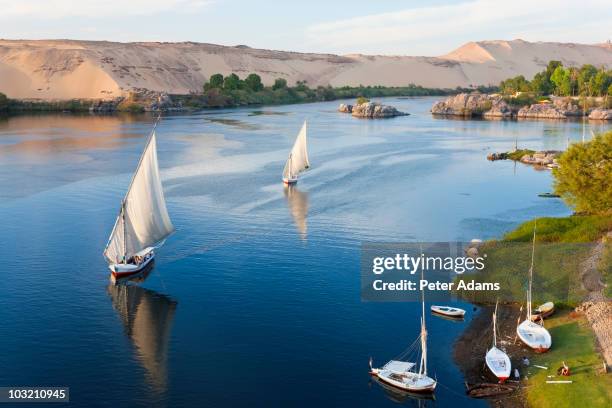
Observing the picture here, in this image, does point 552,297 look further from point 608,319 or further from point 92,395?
point 92,395

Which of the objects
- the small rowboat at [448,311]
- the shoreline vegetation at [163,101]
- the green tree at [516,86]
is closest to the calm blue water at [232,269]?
the small rowboat at [448,311]

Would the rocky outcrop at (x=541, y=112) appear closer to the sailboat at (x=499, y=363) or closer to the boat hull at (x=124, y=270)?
the boat hull at (x=124, y=270)

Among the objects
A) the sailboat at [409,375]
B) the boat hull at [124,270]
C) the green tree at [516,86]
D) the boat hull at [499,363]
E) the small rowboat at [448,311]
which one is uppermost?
the green tree at [516,86]

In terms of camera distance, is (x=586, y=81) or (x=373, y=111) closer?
(x=373, y=111)

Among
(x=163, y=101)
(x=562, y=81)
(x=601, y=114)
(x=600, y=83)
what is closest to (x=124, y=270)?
(x=601, y=114)

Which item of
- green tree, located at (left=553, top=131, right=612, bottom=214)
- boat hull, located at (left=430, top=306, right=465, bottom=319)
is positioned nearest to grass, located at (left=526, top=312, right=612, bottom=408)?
boat hull, located at (left=430, top=306, right=465, bottom=319)

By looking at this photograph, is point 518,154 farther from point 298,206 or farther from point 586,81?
point 586,81
